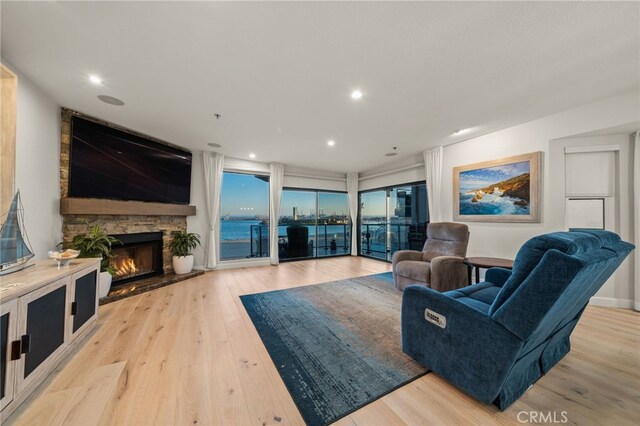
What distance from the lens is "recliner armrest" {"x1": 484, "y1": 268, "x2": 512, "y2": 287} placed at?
2174 millimetres

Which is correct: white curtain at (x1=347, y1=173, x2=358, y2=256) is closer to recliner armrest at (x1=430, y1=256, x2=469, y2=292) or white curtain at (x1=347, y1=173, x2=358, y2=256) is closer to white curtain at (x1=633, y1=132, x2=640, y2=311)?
recliner armrest at (x1=430, y1=256, x2=469, y2=292)

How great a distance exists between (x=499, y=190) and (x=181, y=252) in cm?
555

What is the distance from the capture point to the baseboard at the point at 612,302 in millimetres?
2738

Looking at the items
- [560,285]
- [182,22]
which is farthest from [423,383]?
[182,22]

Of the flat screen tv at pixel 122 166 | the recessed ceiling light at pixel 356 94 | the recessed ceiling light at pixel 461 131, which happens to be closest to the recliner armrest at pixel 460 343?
the recessed ceiling light at pixel 356 94

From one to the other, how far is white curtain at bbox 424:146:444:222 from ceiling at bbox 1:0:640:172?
1169mm

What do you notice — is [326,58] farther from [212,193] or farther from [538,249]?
[212,193]

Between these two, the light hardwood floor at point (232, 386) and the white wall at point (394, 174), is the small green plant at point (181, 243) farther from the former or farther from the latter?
the white wall at point (394, 174)

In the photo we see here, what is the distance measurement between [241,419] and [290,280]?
2864 millimetres

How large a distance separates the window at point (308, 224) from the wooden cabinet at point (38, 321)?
3905 millimetres

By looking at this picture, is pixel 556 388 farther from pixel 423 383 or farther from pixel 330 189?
pixel 330 189

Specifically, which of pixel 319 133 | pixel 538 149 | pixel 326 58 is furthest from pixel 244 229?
pixel 538 149

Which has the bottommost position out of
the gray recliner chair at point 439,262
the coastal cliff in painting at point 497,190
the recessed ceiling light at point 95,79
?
the gray recliner chair at point 439,262

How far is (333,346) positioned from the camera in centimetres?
199
